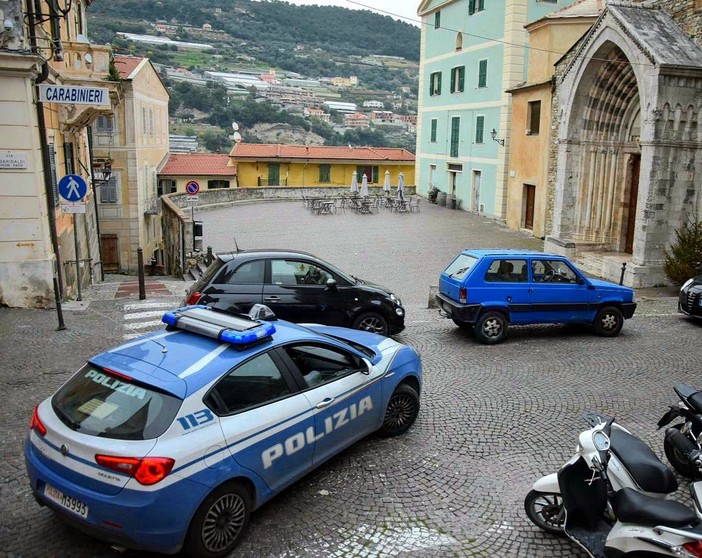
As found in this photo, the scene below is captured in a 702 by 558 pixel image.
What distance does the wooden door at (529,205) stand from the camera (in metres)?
27.1

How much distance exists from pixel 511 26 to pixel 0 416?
29883 millimetres

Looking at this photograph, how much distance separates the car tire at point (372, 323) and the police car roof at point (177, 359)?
4.99 metres

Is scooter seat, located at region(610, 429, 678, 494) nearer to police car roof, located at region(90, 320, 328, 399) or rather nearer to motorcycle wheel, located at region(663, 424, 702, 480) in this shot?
motorcycle wheel, located at region(663, 424, 702, 480)

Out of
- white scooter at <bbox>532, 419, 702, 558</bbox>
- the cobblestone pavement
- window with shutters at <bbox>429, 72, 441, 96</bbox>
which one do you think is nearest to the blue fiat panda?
the cobblestone pavement

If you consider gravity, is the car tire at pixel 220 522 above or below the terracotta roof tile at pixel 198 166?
below

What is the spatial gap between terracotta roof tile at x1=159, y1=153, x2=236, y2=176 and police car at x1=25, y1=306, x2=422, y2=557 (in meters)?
40.7

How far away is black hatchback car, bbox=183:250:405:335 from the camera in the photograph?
9883mm

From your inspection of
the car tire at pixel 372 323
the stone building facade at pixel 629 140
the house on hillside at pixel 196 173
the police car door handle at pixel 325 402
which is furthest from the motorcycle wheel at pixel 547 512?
the house on hillside at pixel 196 173

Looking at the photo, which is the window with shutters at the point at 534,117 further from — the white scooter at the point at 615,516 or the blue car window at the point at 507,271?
the white scooter at the point at 615,516

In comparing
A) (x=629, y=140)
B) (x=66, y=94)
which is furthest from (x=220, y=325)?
(x=629, y=140)

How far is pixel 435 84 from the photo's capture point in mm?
39812

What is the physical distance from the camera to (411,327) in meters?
12.0

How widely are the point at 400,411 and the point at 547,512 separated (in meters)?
2.00

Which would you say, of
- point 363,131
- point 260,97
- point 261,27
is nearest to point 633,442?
point 363,131
